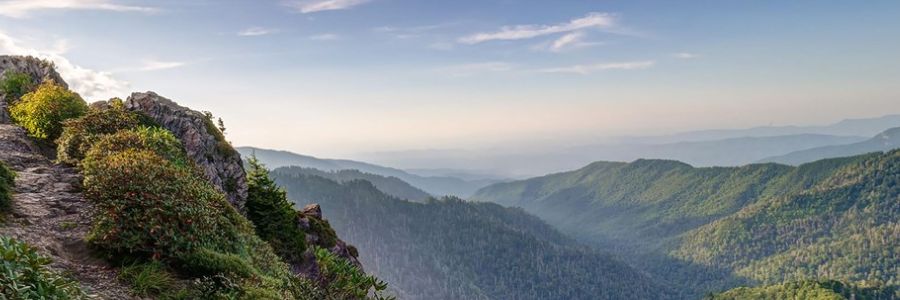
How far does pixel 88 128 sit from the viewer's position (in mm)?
22406

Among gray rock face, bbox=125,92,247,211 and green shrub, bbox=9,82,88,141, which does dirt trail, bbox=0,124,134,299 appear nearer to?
green shrub, bbox=9,82,88,141

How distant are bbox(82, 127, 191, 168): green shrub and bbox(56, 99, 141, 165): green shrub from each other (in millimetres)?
656

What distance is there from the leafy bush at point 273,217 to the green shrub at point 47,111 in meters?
9.34

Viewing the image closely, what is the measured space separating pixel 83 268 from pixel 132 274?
136cm

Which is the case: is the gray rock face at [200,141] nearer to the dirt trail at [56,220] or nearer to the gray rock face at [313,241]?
the gray rock face at [313,241]

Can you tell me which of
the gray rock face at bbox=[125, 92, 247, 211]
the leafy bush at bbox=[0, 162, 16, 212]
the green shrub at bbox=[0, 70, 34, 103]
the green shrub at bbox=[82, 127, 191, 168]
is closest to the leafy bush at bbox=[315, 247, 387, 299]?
the gray rock face at bbox=[125, 92, 247, 211]

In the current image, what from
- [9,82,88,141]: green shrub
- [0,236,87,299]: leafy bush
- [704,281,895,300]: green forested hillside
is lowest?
[704,281,895,300]: green forested hillside

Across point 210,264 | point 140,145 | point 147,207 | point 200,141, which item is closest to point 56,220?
point 147,207

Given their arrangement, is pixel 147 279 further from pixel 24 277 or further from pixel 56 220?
pixel 56 220

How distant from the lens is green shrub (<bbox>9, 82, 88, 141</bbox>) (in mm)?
24047

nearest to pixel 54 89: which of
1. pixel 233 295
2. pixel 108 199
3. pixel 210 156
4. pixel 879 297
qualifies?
pixel 210 156

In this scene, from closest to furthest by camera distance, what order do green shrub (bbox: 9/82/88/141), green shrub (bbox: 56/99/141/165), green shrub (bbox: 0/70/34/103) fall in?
green shrub (bbox: 56/99/141/165) → green shrub (bbox: 9/82/88/141) → green shrub (bbox: 0/70/34/103)

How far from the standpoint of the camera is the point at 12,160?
65.6 ft

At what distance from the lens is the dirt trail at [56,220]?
1212cm
